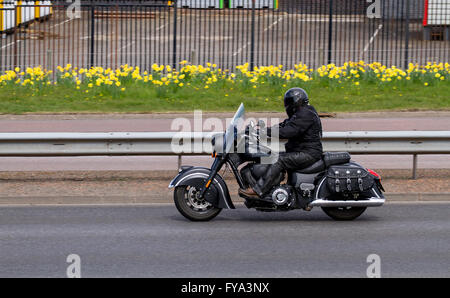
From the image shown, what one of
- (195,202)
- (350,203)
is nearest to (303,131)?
(350,203)

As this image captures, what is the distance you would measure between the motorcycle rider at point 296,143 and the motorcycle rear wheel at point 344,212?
0.63m

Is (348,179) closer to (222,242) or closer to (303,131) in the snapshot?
(303,131)

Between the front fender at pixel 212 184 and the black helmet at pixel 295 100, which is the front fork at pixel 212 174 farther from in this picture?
the black helmet at pixel 295 100

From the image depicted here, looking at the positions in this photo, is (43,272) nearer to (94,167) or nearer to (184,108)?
(94,167)

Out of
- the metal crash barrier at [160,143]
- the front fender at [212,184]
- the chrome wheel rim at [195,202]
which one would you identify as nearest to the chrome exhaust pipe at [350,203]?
the front fender at [212,184]

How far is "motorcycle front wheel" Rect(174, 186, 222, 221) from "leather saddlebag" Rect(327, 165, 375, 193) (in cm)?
128

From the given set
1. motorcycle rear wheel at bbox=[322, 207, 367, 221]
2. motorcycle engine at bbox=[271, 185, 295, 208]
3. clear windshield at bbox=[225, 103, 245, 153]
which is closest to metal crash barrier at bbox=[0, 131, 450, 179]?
motorcycle rear wheel at bbox=[322, 207, 367, 221]

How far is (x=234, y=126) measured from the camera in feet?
32.3

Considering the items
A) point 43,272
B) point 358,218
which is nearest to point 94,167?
point 358,218

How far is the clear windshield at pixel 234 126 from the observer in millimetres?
9859

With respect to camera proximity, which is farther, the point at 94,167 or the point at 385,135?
the point at 94,167

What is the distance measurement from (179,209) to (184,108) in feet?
29.8

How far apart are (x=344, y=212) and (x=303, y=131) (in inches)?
41.4

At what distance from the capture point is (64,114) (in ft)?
61.1
